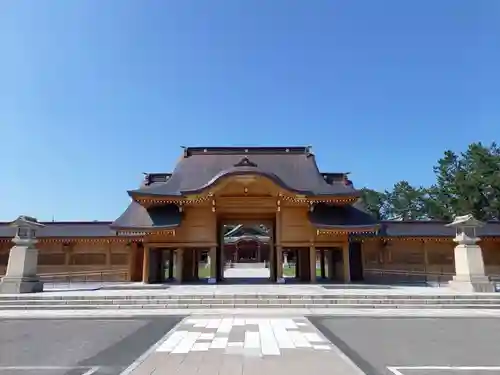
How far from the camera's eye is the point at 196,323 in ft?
31.6

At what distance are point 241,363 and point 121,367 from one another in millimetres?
1901

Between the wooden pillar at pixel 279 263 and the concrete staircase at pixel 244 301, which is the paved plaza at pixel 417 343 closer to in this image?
the concrete staircase at pixel 244 301

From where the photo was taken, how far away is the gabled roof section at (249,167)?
20625 mm

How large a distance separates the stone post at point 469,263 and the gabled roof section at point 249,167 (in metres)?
5.22

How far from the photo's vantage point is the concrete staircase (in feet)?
42.1

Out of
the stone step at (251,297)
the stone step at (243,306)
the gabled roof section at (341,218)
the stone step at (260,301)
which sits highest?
the gabled roof section at (341,218)

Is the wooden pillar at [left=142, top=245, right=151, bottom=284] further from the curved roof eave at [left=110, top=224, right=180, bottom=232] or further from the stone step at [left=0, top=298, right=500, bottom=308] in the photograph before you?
the stone step at [left=0, top=298, right=500, bottom=308]

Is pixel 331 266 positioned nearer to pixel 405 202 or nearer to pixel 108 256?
pixel 108 256

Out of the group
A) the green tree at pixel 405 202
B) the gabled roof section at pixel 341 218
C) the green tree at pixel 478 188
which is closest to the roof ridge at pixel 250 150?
the gabled roof section at pixel 341 218

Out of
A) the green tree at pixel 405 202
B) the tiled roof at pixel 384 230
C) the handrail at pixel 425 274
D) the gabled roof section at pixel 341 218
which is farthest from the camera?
the green tree at pixel 405 202

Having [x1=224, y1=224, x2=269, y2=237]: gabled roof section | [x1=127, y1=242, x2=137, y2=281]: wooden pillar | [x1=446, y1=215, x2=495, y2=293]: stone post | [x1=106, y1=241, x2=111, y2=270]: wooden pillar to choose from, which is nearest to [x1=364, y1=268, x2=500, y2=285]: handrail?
[x1=446, y1=215, x2=495, y2=293]: stone post

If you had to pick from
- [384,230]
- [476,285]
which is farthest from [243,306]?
[384,230]

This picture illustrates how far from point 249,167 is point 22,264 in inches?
442

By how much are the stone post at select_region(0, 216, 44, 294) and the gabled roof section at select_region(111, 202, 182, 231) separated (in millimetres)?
3937
